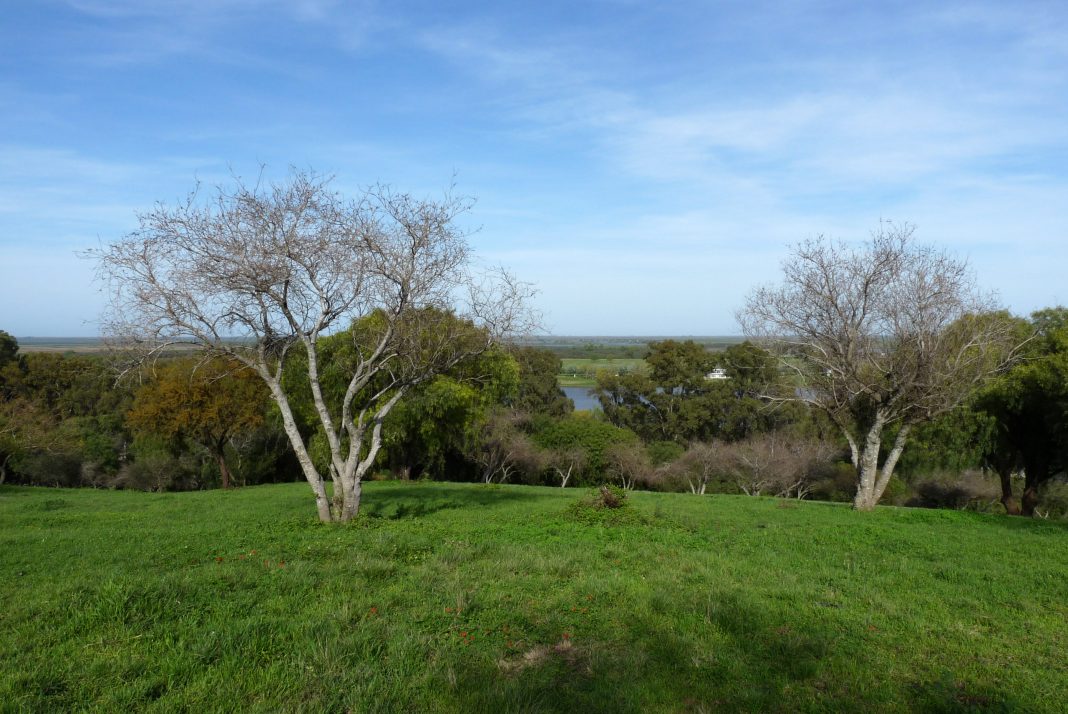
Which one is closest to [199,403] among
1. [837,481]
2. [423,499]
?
[423,499]

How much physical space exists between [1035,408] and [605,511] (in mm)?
15362

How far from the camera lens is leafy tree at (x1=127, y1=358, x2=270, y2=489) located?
24.8 metres

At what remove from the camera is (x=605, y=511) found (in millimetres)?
12438

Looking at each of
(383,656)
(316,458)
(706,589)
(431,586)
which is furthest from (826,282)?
(316,458)

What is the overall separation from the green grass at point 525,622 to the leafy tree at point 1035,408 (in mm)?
9294

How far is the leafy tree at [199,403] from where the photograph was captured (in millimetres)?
24750

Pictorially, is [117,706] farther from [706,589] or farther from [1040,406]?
[1040,406]

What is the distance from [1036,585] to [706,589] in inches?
171

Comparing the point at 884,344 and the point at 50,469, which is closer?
the point at 884,344

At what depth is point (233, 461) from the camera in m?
33.1

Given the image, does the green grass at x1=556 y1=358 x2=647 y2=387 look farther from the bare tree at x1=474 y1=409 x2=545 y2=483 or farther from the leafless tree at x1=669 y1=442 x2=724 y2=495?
the leafless tree at x1=669 y1=442 x2=724 y2=495

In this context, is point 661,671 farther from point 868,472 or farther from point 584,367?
point 584,367

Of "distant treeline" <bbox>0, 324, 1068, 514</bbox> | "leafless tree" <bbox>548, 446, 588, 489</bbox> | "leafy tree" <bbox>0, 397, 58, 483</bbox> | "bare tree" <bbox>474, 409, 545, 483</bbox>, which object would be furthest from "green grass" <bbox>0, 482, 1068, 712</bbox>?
"leafless tree" <bbox>548, 446, 588, 489</bbox>

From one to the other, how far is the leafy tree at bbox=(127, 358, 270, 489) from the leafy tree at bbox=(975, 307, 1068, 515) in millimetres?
25737
